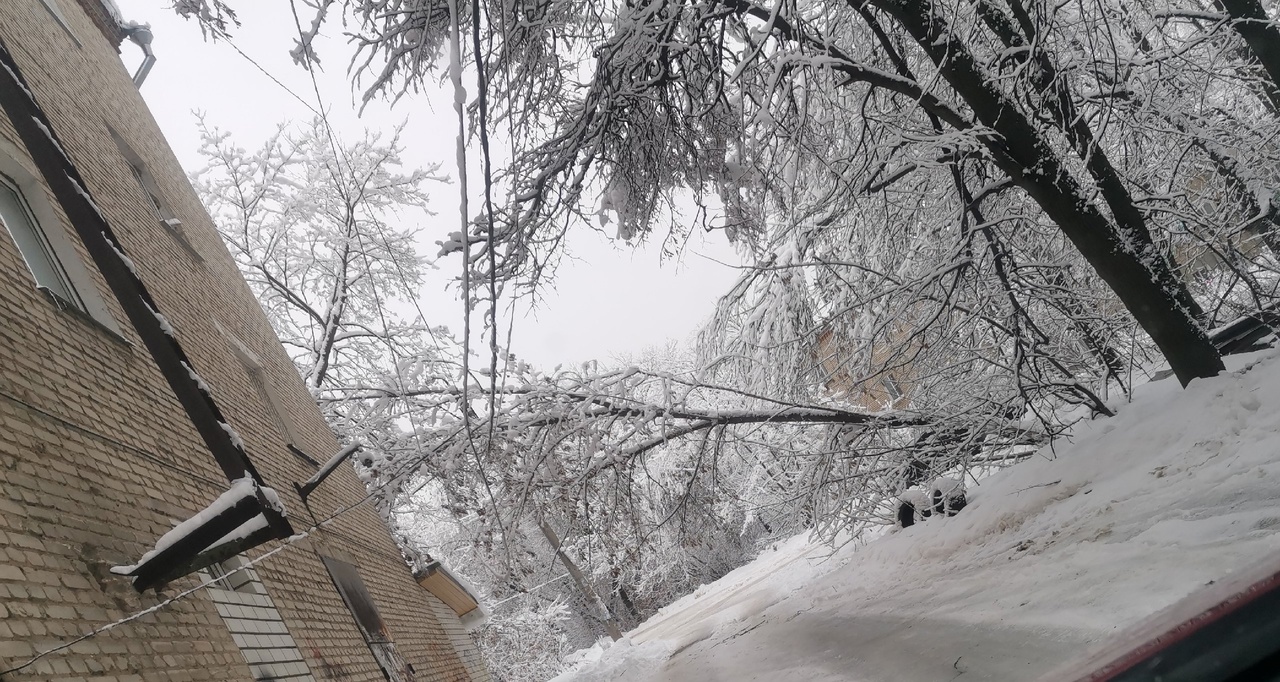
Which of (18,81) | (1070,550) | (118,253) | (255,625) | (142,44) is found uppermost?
(142,44)

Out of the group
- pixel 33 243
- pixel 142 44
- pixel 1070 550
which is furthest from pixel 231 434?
pixel 142 44

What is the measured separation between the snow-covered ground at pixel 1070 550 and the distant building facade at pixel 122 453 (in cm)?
348

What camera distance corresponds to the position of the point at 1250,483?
11.7ft

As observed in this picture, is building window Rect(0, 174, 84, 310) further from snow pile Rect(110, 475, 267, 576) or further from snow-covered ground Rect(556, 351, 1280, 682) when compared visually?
snow-covered ground Rect(556, 351, 1280, 682)

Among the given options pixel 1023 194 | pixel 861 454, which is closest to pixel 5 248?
pixel 861 454

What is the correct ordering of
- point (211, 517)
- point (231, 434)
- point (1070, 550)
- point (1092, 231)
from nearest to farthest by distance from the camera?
point (211, 517) < point (231, 434) < point (1070, 550) < point (1092, 231)

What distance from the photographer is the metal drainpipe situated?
10109 mm

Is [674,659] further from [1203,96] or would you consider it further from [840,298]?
[1203,96]

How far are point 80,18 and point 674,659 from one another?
1185cm

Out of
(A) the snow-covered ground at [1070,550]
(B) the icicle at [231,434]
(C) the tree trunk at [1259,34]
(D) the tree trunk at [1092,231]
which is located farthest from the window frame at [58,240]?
(C) the tree trunk at [1259,34]

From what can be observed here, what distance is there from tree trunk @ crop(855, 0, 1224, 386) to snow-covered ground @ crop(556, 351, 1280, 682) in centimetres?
38

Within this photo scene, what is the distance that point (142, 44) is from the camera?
10352 mm

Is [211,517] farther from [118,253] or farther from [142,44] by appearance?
[142,44]

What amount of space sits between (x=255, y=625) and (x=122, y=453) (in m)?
1.34
